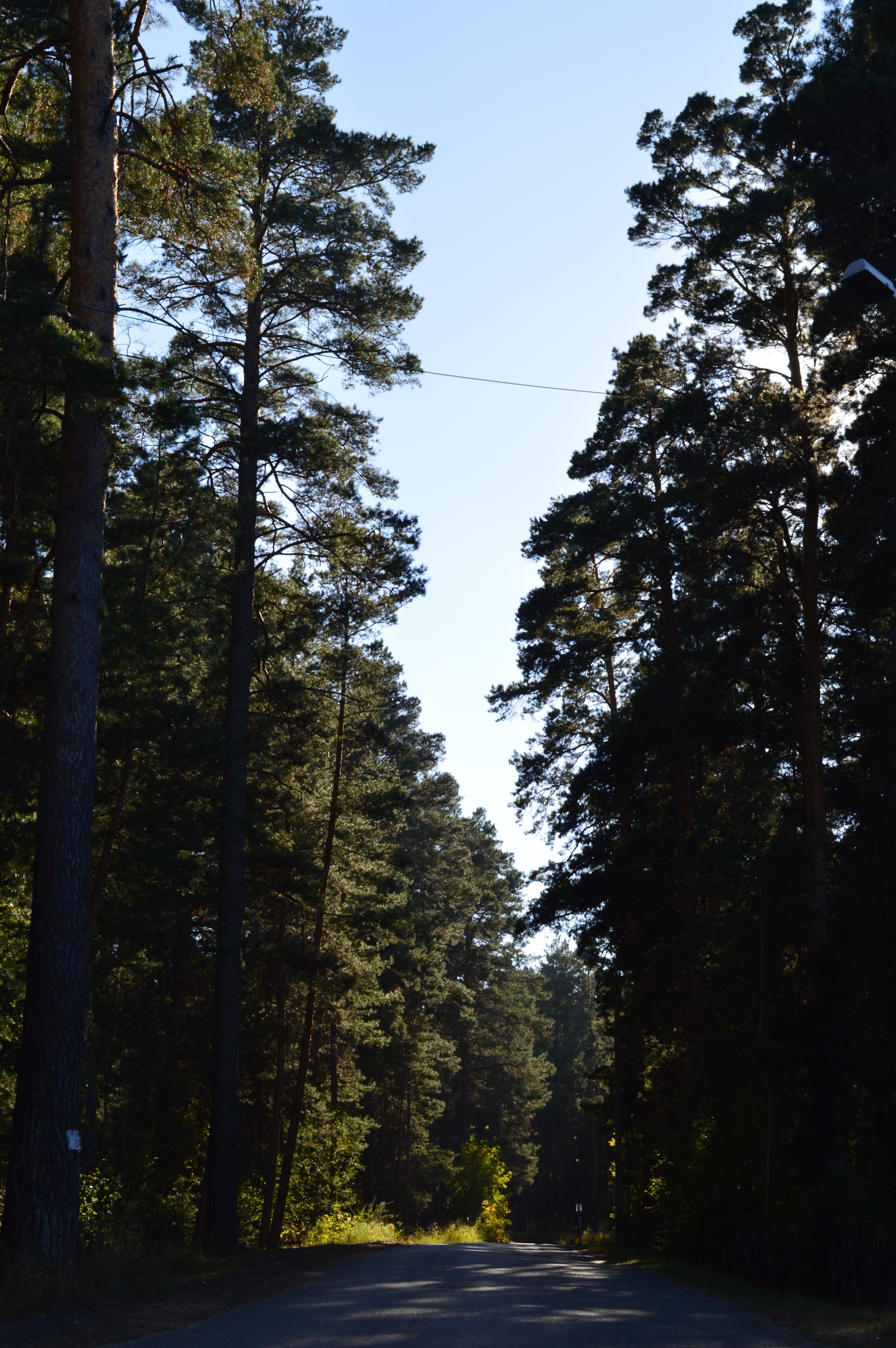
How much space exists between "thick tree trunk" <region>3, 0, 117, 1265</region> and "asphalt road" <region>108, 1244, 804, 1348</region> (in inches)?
76.3

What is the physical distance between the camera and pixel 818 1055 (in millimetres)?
16125

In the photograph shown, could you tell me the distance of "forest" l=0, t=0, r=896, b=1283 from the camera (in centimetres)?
1176

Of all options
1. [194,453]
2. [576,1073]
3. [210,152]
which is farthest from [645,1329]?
[576,1073]

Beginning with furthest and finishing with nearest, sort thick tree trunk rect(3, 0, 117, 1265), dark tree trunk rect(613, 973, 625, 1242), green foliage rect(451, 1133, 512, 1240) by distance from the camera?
green foliage rect(451, 1133, 512, 1240) → dark tree trunk rect(613, 973, 625, 1242) → thick tree trunk rect(3, 0, 117, 1265)

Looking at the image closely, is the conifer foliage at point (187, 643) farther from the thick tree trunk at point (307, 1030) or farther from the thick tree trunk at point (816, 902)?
the thick tree trunk at point (816, 902)

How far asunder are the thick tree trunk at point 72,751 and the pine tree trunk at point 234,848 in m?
6.55

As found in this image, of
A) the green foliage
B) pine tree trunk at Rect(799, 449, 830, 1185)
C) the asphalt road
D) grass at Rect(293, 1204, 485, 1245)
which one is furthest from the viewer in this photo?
the green foliage

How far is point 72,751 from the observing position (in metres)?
10.8

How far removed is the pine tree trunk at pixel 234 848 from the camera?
17.0 metres

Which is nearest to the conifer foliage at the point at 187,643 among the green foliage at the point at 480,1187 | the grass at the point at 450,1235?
the grass at the point at 450,1235

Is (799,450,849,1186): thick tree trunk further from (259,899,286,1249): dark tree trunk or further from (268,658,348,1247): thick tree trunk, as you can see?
(259,899,286,1249): dark tree trunk

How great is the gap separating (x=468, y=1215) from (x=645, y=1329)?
153 feet

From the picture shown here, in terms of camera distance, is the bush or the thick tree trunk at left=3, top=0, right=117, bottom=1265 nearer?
the thick tree trunk at left=3, top=0, right=117, bottom=1265

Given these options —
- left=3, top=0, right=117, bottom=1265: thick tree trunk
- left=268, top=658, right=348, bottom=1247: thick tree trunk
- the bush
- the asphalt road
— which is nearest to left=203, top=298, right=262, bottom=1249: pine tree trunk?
the asphalt road
